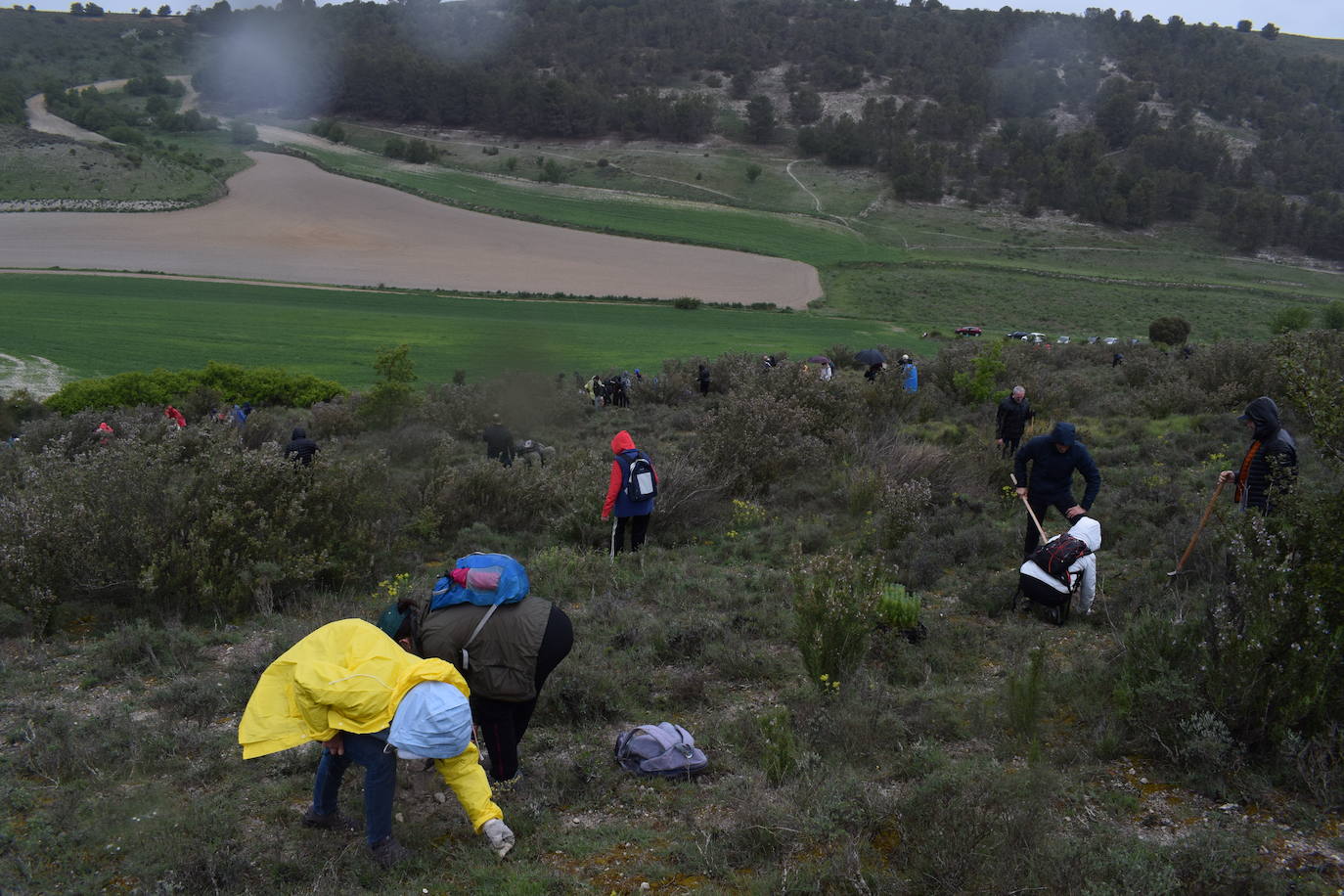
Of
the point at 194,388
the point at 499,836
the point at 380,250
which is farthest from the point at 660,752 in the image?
the point at 380,250

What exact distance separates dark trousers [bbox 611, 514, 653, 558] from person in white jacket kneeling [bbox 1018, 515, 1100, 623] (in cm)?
354

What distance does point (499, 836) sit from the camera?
3.81 metres

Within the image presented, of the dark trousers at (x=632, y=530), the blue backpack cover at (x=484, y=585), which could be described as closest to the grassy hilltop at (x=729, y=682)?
the dark trousers at (x=632, y=530)

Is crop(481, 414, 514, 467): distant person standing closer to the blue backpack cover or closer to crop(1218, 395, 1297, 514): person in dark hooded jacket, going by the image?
the blue backpack cover

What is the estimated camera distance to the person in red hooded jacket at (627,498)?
8258 millimetres

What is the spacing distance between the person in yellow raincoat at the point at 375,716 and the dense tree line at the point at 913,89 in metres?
86.4

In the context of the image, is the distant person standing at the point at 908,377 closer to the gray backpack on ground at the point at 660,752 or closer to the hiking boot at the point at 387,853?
the gray backpack on ground at the point at 660,752

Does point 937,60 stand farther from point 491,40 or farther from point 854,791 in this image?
A: point 854,791

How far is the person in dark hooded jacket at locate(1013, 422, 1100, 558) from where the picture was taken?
24.3ft

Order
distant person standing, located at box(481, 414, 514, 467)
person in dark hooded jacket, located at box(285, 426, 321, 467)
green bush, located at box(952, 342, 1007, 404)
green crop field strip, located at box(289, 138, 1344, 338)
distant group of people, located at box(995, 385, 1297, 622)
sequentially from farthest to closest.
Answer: green crop field strip, located at box(289, 138, 1344, 338), green bush, located at box(952, 342, 1007, 404), distant person standing, located at box(481, 414, 514, 467), person in dark hooded jacket, located at box(285, 426, 321, 467), distant group of people, located at box(995, 385, 1297, 622)

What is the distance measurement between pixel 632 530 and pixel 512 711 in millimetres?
4428

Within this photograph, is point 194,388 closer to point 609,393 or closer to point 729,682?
point 609,393

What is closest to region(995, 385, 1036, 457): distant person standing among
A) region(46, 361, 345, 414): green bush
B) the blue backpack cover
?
the blue backpack cover

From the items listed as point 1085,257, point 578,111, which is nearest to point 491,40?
point 578,111
